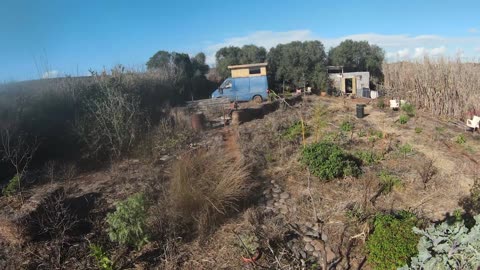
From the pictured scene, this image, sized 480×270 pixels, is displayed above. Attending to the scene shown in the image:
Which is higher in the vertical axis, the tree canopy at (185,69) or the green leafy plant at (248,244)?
the tree canopy at (185,69)

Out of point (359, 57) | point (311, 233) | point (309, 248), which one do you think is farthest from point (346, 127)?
point (359, 57)

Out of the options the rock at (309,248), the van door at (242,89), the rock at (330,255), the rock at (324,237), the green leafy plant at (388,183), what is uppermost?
the van door at (242,89)

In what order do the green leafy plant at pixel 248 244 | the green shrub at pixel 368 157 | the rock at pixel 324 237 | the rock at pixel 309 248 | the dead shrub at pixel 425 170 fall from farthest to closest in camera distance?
the green shrub at pixel 368 157, the dead shrub at pixel 425 170, the rock at pixel 324 237, the rock at pixel 309 248, the green leafy plant at pixel 248 244

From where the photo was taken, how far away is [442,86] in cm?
1295

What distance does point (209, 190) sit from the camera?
550cm

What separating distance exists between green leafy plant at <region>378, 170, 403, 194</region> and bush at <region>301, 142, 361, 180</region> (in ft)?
1.66

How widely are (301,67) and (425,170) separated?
14413 mm

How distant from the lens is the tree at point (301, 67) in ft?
66.9

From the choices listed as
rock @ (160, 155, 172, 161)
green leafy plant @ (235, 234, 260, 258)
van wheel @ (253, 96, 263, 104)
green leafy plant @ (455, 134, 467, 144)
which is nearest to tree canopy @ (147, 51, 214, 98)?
van wheel @ (253, 96, 263, 104)

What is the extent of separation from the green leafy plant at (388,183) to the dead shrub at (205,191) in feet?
9.29

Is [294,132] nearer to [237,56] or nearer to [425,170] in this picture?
[425,170]

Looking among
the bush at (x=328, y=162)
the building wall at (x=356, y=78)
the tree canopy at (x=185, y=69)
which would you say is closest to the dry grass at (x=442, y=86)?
the building wall at (x=356, y=78)

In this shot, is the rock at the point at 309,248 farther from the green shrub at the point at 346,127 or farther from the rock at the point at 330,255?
the green shrub at the point at 346,127

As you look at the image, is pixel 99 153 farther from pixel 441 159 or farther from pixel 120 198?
pixel 441 159
